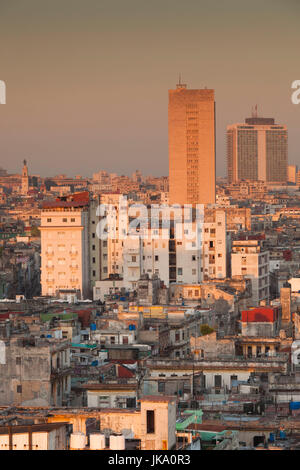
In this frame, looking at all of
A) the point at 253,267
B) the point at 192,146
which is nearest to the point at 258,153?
the point at 192,146

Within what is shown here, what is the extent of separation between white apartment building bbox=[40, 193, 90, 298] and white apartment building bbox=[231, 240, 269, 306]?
330 cm

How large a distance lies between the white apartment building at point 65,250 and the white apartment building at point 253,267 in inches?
130

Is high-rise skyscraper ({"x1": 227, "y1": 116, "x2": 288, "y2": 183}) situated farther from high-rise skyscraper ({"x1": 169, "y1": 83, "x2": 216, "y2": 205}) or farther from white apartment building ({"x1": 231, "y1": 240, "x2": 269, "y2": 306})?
white apartment building ({"x1": 231, "y1": 240, "x2": 269, "y2": 306})

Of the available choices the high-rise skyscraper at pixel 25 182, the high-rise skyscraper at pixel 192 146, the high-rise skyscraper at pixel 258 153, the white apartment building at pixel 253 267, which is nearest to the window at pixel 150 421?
the white apartment building at pixel 253 267

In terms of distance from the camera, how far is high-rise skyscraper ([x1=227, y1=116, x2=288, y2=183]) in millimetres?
120250

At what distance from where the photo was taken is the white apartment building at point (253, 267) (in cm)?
2809

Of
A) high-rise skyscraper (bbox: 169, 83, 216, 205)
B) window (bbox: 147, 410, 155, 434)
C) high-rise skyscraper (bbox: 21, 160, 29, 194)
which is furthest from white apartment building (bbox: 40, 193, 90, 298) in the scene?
high-rise skyscraper (bbox: 21, 160, 29, 194)

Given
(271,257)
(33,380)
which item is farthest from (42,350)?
(271,257)

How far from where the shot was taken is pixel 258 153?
12162 cm

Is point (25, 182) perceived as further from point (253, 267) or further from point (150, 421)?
point (150, 421)

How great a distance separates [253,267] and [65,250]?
13.8 ft
